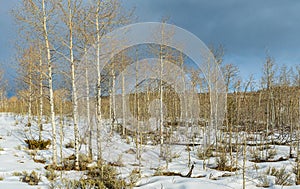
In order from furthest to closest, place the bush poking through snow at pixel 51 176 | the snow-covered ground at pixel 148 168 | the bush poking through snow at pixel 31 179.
Result: the bush poking through snow at pixel 51 176 < the bush poking through snow at pixel 31 179 < the snow-covered ground at pixel 148 168

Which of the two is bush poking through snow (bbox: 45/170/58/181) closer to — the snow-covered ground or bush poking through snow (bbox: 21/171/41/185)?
the snow-covered ground

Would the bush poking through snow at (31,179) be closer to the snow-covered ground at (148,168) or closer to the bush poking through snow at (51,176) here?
the snow-covered ground at (148,168)

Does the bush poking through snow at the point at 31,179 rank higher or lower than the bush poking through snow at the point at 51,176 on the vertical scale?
higher

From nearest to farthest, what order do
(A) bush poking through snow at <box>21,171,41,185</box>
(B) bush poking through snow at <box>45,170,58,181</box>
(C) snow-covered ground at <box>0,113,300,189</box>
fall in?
(C) snow-covered ground at <box>0,113,300,189</box> < (A) bush poking through snow at <box>21,171,41,185</box> < (B) bush poking through snow at <box>45,170,58,181</box>

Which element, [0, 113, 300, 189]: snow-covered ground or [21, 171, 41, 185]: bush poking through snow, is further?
[21, 171, 41, 185]: bush poking through snow

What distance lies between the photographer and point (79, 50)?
694 centimetres

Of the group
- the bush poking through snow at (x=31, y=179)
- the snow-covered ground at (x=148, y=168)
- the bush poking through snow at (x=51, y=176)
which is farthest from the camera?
the bush poking through snow at (x=51, y=176)

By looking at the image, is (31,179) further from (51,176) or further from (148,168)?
(148,168)

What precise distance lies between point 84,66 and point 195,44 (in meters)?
4.75

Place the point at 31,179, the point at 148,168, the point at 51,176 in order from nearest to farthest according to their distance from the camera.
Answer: the point at 31,179 → the point at 51,176 → the point at 148,168

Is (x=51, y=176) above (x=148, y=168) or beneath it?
above

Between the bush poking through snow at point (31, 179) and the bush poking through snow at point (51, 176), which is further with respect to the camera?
the bush poking through snow at point (51, 176)

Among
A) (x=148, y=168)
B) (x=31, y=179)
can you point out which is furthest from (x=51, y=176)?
(x=148, y=168)

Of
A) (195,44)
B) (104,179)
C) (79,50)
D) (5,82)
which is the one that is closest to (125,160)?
(104,179)
